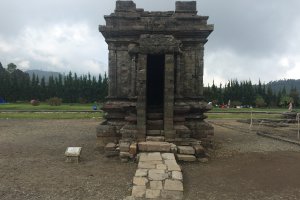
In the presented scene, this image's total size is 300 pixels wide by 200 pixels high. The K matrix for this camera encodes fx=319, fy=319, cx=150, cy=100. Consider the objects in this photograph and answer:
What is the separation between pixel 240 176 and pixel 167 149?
2413 mm

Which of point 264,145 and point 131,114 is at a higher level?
point 131,114

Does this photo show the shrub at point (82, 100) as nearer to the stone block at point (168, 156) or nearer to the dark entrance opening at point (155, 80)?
the dark entrance opening at point (155, 80)

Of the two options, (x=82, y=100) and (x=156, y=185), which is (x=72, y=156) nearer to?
(x=156, y=185)

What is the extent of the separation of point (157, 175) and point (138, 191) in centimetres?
93

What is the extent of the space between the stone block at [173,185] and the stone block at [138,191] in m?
0.50

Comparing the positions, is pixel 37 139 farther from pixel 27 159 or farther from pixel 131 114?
pixel 131 114

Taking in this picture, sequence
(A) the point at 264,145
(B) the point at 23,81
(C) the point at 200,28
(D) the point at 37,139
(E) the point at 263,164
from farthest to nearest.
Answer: (B) the point at 23,81 < (D) the point at 37,139 < (A) the point at 264,145 < (C) the point at 200,28 < (E) the point at 263,164

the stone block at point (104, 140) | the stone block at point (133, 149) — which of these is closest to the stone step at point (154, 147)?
the stone block at point (133, 149)

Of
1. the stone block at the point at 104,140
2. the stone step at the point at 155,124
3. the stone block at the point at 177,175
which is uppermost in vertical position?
the stone step at the point at 155,124

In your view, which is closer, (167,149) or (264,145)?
(167,149)

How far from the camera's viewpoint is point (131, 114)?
11.6 m

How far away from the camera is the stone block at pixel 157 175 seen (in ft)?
24.3

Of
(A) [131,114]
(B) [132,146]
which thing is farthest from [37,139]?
(B) [132,146]

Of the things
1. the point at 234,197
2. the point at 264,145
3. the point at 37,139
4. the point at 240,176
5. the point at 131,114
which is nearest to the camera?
the point at 234,197
